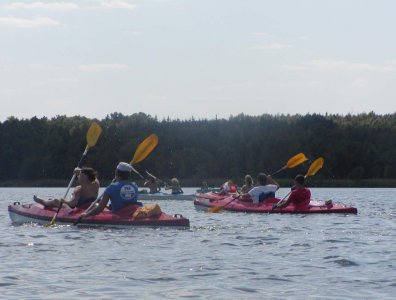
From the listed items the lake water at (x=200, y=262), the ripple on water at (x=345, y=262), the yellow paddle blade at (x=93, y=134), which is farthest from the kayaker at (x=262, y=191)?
the ripple on water at (x=345, y=262)

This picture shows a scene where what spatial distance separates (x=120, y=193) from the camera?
16891mm

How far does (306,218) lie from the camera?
21.3 meters

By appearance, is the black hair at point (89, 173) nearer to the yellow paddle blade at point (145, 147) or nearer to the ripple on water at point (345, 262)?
the yellow paddle blade at point (145, 147)

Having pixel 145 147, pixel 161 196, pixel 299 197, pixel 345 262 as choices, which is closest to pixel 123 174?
pixel 145 147

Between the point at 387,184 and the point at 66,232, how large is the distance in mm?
51671

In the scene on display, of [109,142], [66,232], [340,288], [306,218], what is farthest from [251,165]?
[340,288]

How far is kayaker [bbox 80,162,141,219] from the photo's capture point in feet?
55.1

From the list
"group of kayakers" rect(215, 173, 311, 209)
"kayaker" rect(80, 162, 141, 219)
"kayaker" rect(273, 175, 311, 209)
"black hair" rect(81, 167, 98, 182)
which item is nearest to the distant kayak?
"group of kayakers" rect(215, 173, 311, 209)

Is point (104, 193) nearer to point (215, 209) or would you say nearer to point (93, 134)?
point (93, 134)

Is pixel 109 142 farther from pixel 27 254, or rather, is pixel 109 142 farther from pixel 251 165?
pixel 27 254

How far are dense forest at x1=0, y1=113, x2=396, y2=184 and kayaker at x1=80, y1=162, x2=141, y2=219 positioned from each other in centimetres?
5299

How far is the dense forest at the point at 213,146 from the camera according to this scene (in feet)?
236

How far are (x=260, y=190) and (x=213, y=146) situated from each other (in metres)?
54.6

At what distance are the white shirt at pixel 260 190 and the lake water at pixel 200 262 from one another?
4742 mm
